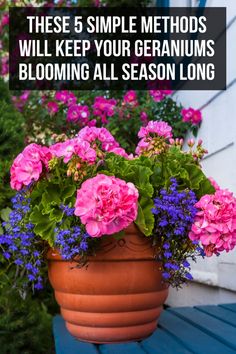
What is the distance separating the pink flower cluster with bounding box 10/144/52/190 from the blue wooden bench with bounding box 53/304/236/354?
519 millimetres

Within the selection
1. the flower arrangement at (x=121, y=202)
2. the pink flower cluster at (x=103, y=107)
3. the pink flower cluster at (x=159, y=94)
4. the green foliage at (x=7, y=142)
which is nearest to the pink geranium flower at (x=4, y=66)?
the pink flower cluster at (x=103, y=107)

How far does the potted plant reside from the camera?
1.61 m

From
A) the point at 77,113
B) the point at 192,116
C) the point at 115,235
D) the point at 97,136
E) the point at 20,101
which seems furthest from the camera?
the point at 20,101

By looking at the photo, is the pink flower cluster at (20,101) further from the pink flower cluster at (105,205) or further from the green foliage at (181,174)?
the pink flower cluster at (105,205)

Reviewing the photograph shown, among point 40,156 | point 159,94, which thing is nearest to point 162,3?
point 159,94

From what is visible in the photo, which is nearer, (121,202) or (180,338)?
(121,202)

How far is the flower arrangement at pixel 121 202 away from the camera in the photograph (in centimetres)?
152

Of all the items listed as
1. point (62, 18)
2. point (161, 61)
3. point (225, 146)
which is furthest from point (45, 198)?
point (62, 18)

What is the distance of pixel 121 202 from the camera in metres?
1.48

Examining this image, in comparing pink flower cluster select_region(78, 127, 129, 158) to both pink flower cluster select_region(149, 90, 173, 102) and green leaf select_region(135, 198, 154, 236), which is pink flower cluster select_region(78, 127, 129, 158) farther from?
pink flower cluster select_region(149, 90, 173, 102)

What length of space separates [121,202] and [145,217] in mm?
163

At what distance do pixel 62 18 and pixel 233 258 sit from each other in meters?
3.27

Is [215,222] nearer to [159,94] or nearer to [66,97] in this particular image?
[159,94]

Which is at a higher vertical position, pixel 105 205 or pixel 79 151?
pixel 79 151
